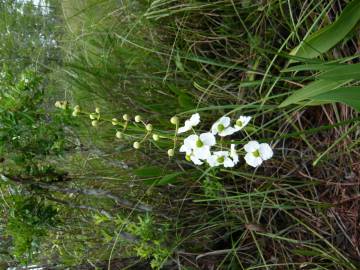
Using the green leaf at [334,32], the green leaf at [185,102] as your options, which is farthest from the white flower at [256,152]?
the green leaf at [185,102]

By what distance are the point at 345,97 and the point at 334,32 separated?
33cm

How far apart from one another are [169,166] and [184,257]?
0.32 metres

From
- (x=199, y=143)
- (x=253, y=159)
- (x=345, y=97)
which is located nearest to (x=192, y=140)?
(x=199, y=143)

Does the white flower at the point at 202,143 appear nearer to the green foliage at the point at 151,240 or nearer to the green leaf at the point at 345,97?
the green leaf at the point at 345,97

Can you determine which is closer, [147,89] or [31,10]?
[147,89]

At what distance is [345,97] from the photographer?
2.37ft

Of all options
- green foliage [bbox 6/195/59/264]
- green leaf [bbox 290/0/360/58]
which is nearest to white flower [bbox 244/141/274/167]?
green leaf [bbox 290/0/360/58]

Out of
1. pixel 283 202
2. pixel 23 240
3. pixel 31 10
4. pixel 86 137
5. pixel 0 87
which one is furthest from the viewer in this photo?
pixel 31 10

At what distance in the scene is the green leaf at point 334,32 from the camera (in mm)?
954

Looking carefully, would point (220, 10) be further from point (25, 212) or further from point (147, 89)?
point (25, 212)

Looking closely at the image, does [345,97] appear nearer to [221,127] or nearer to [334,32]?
[221,127]

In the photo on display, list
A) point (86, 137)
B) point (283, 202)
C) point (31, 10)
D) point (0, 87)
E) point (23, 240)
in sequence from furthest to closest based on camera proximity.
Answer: point (31, 10) < point (86, 137) < point (0, 87) < point (283, 202) < point (23, 240)

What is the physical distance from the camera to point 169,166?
1.49m

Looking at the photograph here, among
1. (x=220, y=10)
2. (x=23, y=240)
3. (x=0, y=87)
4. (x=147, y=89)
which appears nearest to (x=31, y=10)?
(x=0, y=87)
